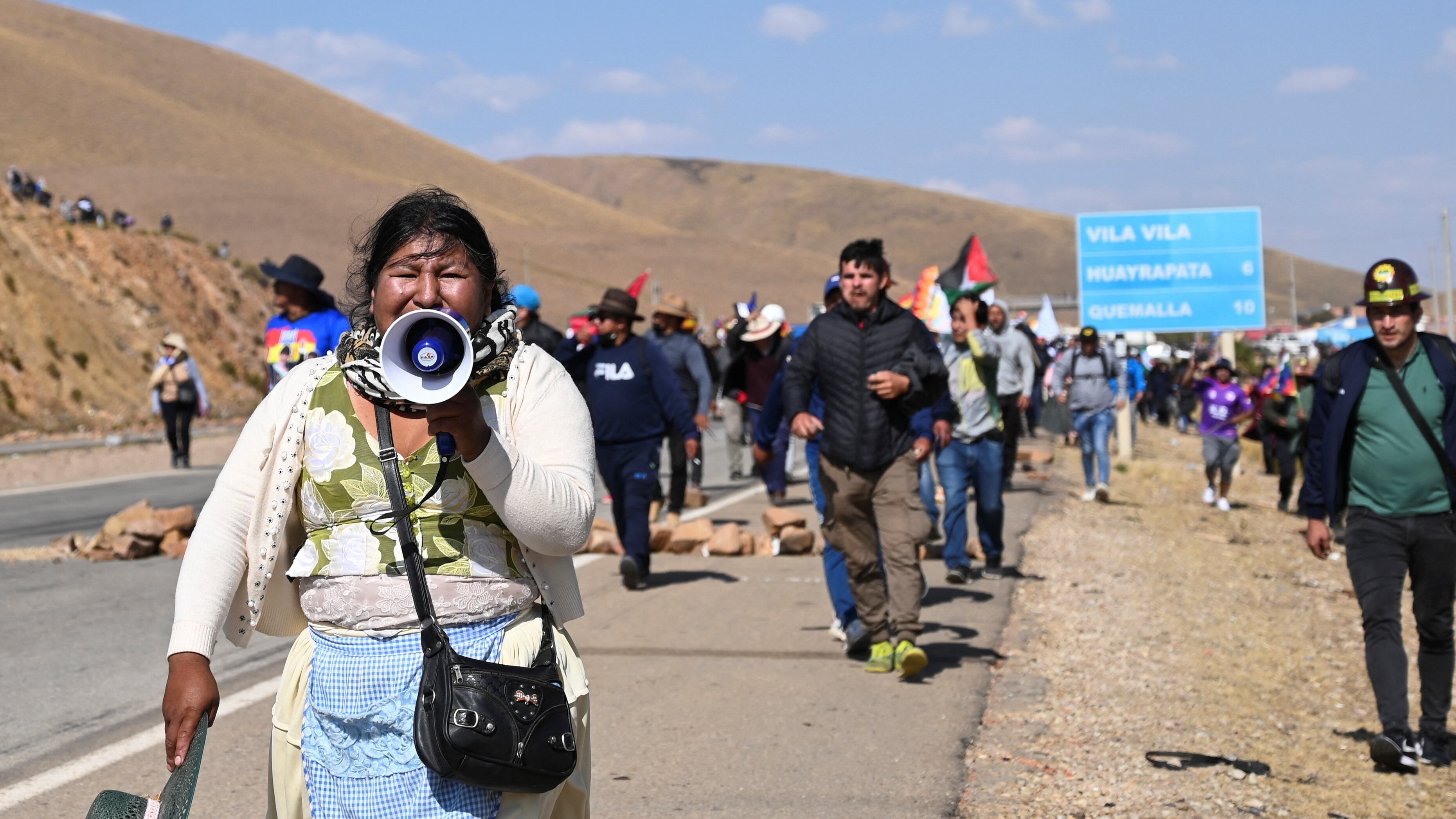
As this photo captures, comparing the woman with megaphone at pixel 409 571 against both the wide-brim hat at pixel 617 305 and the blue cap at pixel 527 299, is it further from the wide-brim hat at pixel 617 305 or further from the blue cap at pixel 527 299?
the blue cap at pixel 527 299

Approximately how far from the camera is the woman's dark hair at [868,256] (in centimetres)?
749

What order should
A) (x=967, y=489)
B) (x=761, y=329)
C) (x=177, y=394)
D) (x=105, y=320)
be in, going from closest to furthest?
(x=967, y=489) → (x=761, y=329) → (x=177, y=394) → (x=105, y=320)

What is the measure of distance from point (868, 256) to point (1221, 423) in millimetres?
10596

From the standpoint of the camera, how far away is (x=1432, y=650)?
6406 millimetres

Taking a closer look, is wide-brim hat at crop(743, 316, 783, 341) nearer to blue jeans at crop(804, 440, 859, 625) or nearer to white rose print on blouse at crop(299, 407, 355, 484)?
blue jeans at crop(804, 440, 859, 625)

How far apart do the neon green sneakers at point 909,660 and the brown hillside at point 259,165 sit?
87.8 m

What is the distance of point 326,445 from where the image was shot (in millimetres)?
2947

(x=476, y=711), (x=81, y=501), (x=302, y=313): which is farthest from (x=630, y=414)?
(x=81, y=501)

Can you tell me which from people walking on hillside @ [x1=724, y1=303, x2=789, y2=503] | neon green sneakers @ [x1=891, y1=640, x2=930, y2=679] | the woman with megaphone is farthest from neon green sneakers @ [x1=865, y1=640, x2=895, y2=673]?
people walking on hillside @ [x1=724, y1=303, x2=789, y2=503]

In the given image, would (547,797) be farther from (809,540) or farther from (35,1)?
(35,1)

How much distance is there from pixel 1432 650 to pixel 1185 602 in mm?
4127

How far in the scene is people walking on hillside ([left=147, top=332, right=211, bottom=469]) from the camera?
2030cm

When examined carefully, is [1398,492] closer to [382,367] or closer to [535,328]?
[382,367]

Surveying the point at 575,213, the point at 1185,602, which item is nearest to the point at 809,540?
the point at 1185,602
